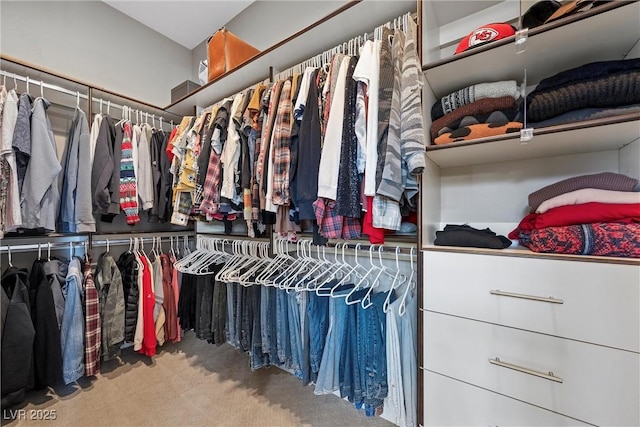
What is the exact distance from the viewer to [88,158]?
166 cm

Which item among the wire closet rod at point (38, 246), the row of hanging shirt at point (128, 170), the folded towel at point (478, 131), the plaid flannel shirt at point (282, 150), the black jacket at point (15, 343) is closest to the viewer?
the folded towel at point (478, 131)

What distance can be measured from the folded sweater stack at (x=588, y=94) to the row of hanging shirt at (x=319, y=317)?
80 cm

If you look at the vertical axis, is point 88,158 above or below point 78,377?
above

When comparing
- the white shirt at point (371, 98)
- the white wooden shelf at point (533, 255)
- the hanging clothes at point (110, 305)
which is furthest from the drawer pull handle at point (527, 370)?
the hanging clothes at point (110, 305)

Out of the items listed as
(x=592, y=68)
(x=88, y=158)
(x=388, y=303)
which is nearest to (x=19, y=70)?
(x=88, y=158)

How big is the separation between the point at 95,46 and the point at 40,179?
1.42 m

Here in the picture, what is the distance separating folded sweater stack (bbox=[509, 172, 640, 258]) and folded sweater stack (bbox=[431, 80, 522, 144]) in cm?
33

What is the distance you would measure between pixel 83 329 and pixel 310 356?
1590mm

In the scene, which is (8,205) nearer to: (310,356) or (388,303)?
(310,356)

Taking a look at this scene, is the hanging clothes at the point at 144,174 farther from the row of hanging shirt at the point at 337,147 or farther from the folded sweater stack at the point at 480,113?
the folded sweater stack at the point at 480,113

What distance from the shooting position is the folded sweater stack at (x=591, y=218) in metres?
0.75

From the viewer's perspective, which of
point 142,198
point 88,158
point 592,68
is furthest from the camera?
point 142,198

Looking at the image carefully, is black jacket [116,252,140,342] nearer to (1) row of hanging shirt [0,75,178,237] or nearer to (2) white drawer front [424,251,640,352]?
(1) row of hanging shirt [0,75,178,237]

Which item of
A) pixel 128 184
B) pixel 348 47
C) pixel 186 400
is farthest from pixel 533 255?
pixel 128 184
